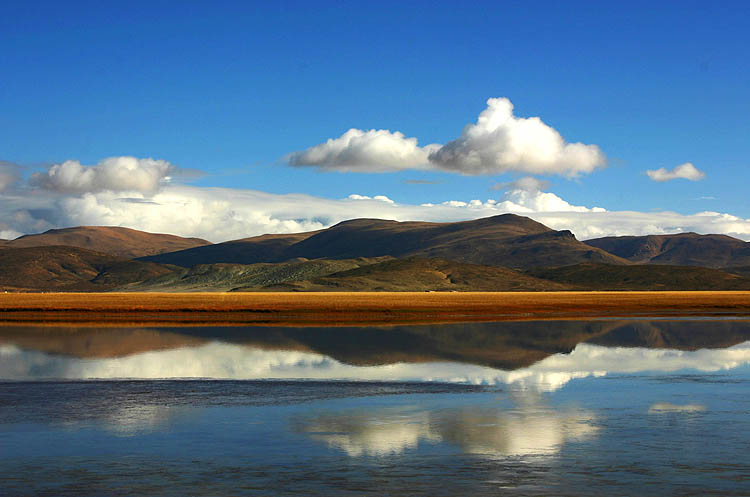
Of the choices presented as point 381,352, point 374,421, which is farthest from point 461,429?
point 381,352

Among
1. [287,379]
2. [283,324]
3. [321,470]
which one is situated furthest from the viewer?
[283,324]

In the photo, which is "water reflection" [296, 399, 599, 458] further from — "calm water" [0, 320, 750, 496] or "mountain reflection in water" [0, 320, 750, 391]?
"mountain reflection in water" [0, 320, 750, 391]

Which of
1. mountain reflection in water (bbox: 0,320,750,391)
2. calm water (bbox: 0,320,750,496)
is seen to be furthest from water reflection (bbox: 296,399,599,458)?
mountain reflection in water (bbox: 0,320,750,391)

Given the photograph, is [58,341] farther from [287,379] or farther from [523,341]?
[523,341]

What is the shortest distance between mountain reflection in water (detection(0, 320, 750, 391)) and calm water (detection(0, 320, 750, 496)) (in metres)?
0.22

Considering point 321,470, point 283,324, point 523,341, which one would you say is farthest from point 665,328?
point 321,470

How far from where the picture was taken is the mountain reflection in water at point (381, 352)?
1168 inches

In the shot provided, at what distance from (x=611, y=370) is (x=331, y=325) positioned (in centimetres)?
2981

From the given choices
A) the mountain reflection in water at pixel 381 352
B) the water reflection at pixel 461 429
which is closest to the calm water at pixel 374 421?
the water reflection at pixel 461 429

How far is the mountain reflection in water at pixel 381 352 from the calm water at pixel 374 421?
225 millimetres

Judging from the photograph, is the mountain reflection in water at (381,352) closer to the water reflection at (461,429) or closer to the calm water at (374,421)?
the calm water at (374,421)

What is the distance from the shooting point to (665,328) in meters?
54.5

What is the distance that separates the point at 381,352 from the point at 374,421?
1791 centimetres

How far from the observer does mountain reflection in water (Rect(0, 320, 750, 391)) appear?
1168 inches
